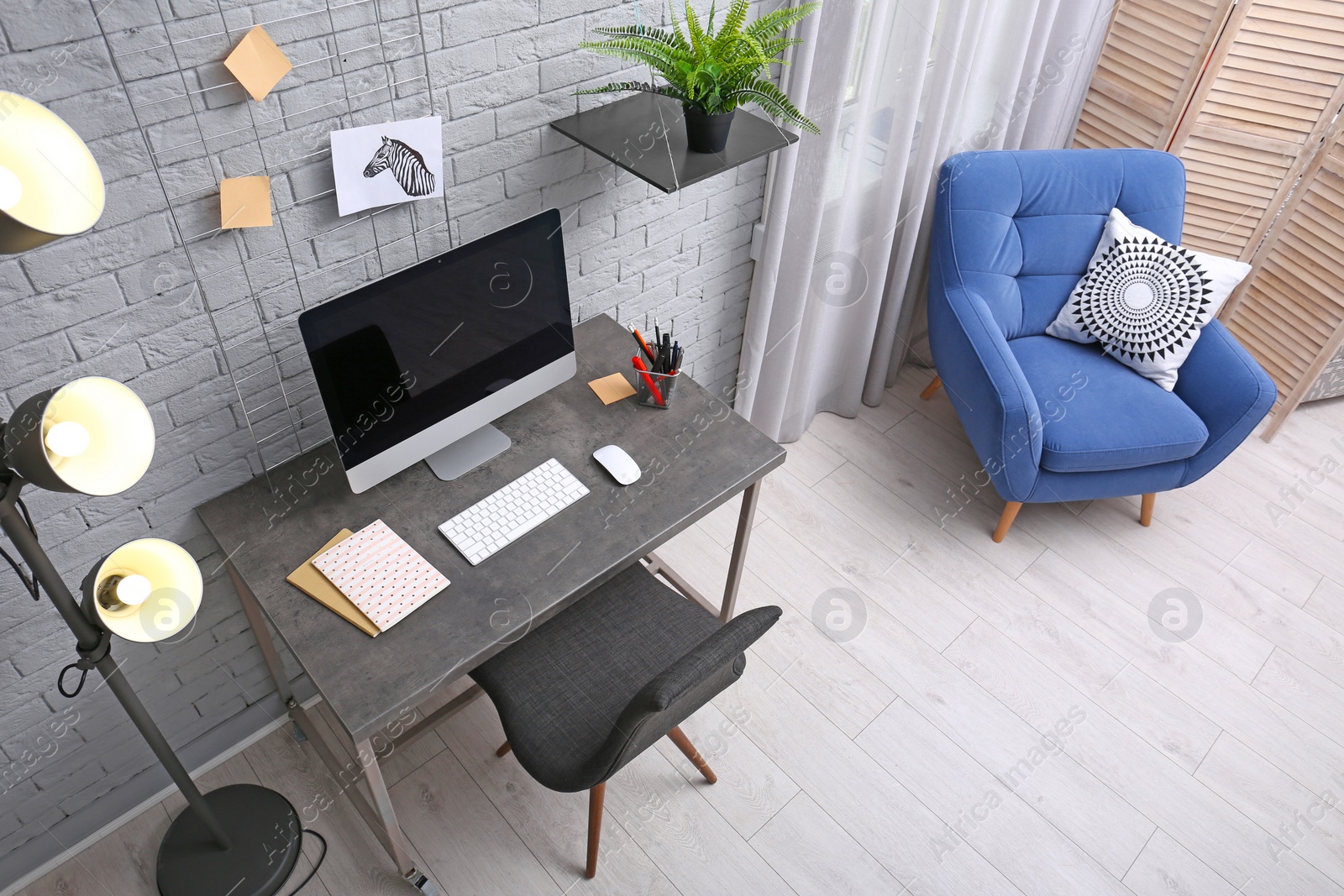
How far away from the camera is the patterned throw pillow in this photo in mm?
2574

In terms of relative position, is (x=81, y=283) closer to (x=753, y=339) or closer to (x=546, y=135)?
(x=546, y=135)

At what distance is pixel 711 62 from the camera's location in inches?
69.2

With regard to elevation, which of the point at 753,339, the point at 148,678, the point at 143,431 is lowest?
the point at 148,678

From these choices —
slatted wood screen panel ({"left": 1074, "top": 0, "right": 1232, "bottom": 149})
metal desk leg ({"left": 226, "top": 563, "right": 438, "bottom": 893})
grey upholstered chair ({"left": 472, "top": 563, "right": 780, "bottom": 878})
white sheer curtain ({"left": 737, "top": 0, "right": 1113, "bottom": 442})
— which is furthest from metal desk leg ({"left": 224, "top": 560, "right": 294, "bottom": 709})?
slatted wood screen panel ({"left": 1074, "top": 0, "right": 1232, "bottom": 149})

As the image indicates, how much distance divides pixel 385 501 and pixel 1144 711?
190 cm

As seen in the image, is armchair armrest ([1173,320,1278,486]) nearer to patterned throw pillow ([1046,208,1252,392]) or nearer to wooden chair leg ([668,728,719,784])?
patterned throw pillow ([1046,208,1252,392])

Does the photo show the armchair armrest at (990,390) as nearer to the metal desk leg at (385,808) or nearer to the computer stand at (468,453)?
the computer stand at (468,453)

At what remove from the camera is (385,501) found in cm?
177

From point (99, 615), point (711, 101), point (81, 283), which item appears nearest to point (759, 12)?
point (711, 101)

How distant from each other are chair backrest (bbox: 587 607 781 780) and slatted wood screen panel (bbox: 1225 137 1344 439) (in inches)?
91.9

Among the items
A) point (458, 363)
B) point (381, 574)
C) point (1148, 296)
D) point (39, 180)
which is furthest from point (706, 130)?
point (1148, 296)

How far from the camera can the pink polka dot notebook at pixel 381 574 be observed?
159 cm

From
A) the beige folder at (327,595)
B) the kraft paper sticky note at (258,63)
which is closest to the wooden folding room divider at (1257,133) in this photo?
the kraft paper sticky note at (258,63)

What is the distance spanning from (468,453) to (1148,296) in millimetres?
1952
